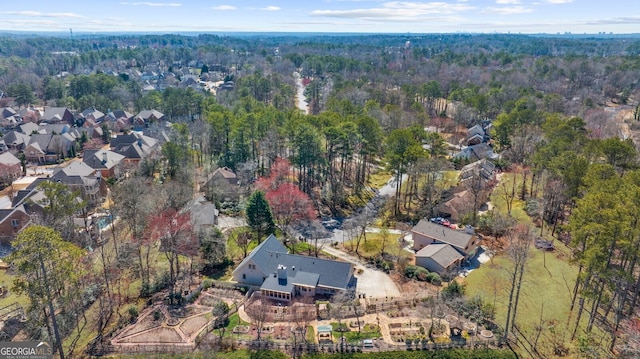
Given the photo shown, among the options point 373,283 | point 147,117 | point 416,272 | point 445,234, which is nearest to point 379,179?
point 445,234

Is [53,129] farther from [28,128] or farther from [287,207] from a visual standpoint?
[287,207]

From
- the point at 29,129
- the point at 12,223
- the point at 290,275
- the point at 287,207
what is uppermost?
the point at 29,129

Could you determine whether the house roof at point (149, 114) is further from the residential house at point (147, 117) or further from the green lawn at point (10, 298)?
the green lawn at point (10, 298)

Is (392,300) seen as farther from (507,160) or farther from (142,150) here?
(142,150)

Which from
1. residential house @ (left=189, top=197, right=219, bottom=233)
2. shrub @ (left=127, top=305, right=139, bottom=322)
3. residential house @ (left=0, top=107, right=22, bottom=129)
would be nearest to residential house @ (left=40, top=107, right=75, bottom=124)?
residential house @ (left=0, top=107, right=22, bottom=129)

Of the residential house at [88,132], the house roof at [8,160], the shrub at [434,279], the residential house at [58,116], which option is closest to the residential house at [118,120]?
the residential house at [88,132]

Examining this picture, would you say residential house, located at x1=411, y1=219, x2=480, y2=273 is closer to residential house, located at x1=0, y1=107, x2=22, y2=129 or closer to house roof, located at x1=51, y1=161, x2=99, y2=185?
house roof, located at x1=51, y1=161, x2=99, y2=185
